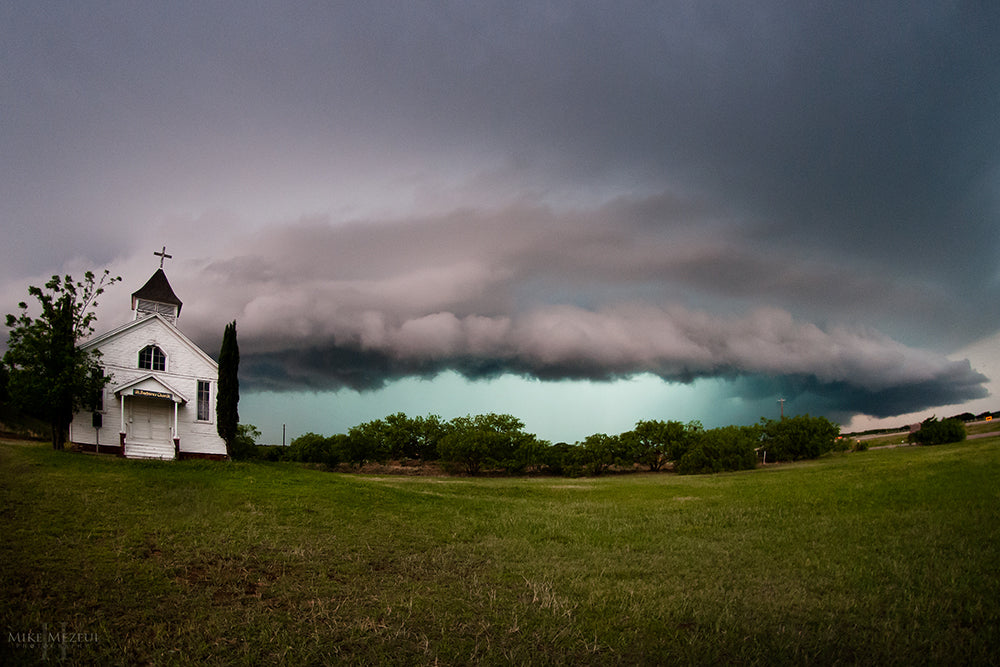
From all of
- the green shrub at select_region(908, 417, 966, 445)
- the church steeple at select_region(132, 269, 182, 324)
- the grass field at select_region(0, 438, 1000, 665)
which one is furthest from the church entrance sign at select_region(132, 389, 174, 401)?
the green shrub at select_region(908, 417, 966, 445)

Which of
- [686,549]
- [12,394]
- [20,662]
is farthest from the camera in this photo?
[12,394]

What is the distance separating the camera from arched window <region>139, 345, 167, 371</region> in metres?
32.4

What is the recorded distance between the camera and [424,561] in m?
11.0

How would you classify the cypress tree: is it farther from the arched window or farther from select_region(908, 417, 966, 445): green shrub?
select_region(908, 417, 966, 445): green shrub

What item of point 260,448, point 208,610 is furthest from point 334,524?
point 260,448

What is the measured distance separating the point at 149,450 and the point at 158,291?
36.5ft

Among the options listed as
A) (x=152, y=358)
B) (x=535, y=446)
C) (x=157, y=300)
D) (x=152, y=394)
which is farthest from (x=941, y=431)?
(x=157, y=300)

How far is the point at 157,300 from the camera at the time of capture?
3566 centimetres

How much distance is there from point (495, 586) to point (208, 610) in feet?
14.3

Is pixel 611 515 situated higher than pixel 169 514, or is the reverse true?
pixel 169 514

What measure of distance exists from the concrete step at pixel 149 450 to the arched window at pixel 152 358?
4.62m

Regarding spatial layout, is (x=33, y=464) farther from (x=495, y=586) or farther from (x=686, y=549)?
(x=686, y=549)

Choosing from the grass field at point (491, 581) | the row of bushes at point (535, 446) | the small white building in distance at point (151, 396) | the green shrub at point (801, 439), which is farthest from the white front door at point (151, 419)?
the green shrub at point (801, 439)

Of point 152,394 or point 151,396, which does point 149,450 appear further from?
point 152,394
